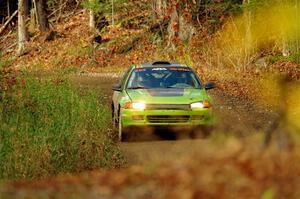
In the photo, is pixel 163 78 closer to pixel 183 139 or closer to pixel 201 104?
pixel 201 104

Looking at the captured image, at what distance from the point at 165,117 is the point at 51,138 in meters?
3.16

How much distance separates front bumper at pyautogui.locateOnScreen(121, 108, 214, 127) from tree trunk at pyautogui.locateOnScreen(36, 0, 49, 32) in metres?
34.6

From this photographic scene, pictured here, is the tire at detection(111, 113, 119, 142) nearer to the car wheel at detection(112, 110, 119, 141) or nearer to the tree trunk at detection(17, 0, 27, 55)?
the car wheel at detection(112, 110, 119, 141)

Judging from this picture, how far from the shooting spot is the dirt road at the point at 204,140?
11945 mm

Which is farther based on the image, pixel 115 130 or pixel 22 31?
pixel 22 31

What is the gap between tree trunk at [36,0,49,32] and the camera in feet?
153

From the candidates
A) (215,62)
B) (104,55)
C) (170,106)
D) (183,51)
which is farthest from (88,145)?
(104,55)

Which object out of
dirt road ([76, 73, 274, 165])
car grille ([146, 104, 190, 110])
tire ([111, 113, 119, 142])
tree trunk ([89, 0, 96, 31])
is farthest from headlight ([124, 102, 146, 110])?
tree trunk ([89, 0, 96, 31])

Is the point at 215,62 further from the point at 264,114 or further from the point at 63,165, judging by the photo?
the point at 63,165

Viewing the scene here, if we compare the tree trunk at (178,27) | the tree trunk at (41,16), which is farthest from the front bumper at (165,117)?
the tree trunk at (41,16)

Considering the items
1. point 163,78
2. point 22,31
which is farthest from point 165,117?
point 22,31

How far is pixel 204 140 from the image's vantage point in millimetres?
13164

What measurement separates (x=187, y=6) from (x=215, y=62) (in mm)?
Answer: 7340

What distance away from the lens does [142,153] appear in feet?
40.3
